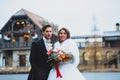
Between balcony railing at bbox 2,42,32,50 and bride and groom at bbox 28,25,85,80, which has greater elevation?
bride and groom at bbox 28,25,85,80

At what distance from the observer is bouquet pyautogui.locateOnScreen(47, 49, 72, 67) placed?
19.9ft

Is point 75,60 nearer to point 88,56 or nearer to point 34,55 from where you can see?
point 34,55

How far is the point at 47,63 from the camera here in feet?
20.0

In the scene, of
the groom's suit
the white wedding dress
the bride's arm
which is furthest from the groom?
the bride's arm

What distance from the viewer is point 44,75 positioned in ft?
20.2

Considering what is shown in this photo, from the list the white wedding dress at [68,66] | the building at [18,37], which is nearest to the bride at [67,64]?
the white wedding dress at [68,66]

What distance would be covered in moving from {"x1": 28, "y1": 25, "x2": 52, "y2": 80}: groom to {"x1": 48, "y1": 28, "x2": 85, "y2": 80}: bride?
0.19m

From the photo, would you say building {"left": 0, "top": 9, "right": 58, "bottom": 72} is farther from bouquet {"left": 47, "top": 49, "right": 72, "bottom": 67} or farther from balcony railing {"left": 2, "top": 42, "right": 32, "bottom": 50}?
bouquet {"left": 47, "top": 49, "right": 72, "bottom": 67}

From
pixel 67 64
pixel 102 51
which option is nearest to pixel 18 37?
pixel 102 51

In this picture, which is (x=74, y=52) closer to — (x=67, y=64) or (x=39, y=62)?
(x=67, y=64)

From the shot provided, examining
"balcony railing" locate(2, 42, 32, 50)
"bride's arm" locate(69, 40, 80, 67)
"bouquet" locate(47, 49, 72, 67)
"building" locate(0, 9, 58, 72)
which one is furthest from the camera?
"balcony railing" locate(2, 42, 32, 50)

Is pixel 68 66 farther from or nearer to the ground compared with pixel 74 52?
nearer to the ground

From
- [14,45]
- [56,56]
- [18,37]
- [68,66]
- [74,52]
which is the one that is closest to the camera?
[56,56]

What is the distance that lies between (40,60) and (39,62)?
4 cm
